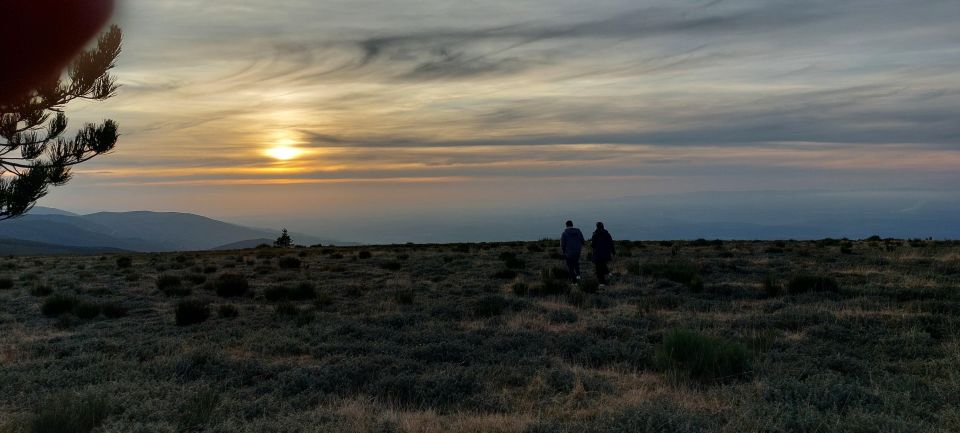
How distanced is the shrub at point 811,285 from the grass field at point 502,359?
0.09 metres

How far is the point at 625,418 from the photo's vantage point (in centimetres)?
571

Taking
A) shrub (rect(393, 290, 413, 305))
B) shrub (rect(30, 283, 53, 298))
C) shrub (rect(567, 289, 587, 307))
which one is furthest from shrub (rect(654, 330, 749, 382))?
shrub (rect(30, 283, 53, 298))

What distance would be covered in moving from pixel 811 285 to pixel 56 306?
21284 millimetres

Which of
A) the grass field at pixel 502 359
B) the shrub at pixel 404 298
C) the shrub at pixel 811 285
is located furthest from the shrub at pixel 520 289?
the shrub at pixel 811 285

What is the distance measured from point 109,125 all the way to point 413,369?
43.8 feet

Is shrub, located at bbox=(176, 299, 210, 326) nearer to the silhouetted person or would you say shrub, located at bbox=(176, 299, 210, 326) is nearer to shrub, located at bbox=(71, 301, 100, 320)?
shrub, located at bbox=(71, 301, 100, 320)

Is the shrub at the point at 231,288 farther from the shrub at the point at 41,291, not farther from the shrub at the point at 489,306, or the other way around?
the shrub at the point at 489,306

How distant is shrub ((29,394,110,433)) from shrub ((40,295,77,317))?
33.4 ft

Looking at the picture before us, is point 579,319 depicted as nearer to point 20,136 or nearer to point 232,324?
point 232,324

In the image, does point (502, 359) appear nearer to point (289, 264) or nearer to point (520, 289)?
point (520, 289)

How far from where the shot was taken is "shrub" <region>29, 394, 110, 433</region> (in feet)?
18.3

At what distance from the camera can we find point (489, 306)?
13477 millimetres

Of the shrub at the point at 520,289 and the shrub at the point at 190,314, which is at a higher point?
the shrub at the point at 520,289

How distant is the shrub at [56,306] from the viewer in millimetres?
14664
